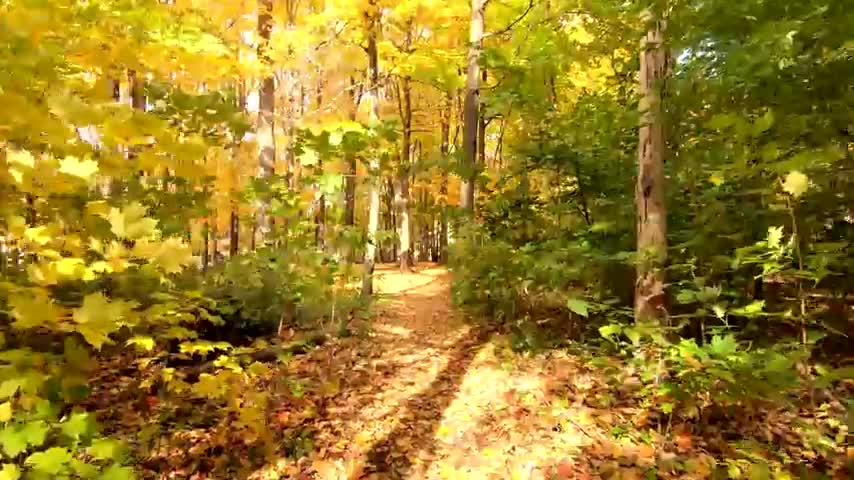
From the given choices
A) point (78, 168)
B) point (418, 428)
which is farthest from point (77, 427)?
point (418, 428)

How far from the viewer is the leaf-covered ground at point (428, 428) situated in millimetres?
3889

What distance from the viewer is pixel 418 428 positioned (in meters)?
4.63

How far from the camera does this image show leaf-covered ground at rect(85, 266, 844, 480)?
3889 millimetres

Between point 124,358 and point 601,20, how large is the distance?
6027 mm

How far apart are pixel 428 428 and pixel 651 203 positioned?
2880 mm

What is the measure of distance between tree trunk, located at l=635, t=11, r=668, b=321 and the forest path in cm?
110

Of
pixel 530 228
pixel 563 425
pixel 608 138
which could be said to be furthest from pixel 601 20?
pixel 563 425

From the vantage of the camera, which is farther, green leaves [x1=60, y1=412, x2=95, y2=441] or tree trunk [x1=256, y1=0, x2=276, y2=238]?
tree trunk [x1=256, y1=0, x2=276, y2=238]

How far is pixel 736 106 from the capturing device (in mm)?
4078

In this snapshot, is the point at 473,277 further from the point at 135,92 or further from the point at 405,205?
the point at 405,205

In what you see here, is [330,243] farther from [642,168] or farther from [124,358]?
[642,168]

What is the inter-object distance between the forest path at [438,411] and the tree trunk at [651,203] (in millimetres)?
1105

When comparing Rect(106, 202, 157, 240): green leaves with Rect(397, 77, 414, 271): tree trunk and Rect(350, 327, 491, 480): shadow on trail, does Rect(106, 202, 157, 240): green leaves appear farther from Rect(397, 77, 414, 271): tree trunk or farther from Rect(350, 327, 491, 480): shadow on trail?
Rect(397, 77, 414, 271): tree trunk

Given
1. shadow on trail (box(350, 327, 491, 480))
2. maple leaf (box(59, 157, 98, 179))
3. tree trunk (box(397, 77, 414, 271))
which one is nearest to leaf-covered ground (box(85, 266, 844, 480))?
shadow on trail (box(350, 327, 491, 480))
